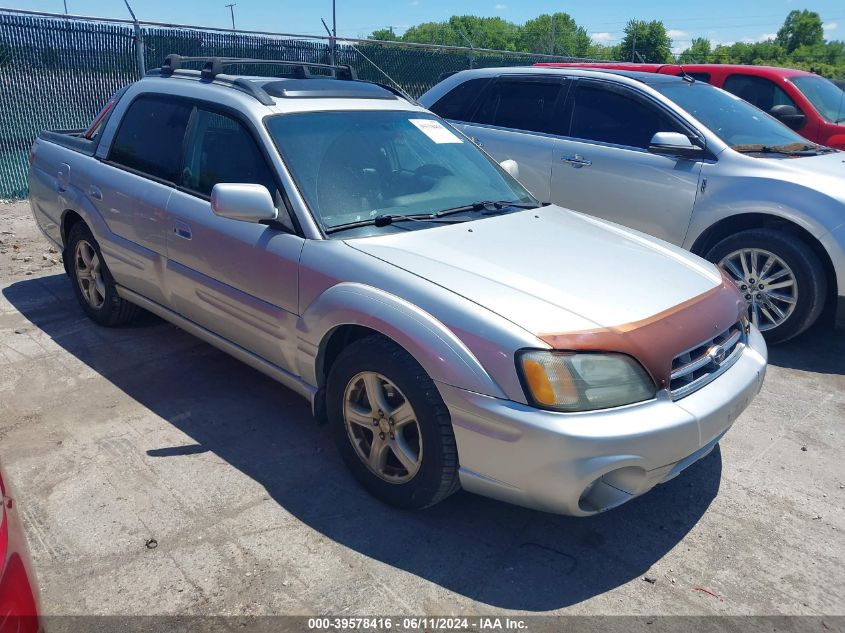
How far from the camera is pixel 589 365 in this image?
8.54 ft

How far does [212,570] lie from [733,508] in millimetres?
2268

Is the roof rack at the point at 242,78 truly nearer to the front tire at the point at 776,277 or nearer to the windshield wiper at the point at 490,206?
the windshield wiper at the point at 490,206

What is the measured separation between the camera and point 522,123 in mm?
6430

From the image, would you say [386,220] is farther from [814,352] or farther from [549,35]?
[549,35]

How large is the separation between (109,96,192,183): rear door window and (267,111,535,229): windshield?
885 millimetres

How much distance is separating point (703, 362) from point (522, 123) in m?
4.02

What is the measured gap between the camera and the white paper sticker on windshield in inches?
163

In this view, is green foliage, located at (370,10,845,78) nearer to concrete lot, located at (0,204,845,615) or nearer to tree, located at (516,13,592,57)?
tree, located at (516,13,592,57)

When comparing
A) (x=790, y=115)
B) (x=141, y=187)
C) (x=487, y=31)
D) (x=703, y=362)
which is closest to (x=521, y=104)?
(x=790, y=115)

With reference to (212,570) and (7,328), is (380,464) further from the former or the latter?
(7,328)

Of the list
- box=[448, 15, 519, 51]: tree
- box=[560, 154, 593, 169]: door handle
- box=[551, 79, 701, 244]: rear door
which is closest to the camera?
box=[551, 79, 701, 244]: rear door

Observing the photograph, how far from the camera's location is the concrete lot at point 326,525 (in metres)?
2.65

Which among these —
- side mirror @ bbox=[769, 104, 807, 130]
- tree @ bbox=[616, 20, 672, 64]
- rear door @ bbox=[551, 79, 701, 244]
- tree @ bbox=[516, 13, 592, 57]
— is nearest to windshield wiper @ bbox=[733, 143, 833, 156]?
rear door @ bbox=[551, 79, 701, 244]

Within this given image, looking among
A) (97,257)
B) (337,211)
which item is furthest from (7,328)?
(337,211)
